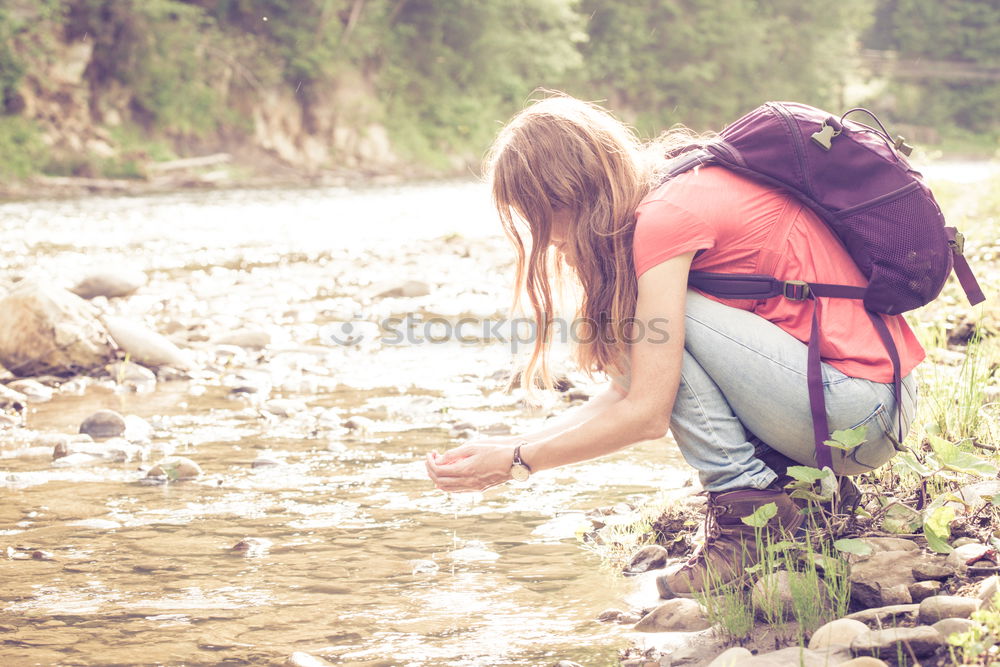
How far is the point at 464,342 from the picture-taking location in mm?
6105

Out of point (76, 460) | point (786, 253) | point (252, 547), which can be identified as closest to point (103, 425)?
point (76, 460)

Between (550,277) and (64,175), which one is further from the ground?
(550,277)

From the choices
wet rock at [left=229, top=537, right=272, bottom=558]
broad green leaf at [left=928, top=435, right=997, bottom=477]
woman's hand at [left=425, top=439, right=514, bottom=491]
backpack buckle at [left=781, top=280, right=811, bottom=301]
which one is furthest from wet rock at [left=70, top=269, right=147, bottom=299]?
broad green leaf at [left=928, top=435, right=997, bottom=477]

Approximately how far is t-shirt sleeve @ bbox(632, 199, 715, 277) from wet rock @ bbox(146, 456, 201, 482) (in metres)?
1.92

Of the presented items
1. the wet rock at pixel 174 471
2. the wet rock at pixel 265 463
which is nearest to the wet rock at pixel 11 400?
the wet rock at pixel 174 471

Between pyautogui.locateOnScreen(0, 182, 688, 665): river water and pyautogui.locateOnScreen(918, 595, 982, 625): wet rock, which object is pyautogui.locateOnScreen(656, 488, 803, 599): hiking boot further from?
pyautogui.locateOnScreen(918, 595, 982, 625): wet rock

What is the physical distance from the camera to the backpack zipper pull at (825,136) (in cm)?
211

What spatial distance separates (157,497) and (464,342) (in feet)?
9.92

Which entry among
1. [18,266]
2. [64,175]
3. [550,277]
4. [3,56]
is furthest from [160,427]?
[3,56]

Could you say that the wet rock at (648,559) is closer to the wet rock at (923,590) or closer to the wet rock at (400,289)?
the wet rock at (923,590)

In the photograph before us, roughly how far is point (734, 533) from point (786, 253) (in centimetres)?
60

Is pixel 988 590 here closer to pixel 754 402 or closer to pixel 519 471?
pixel 754 402

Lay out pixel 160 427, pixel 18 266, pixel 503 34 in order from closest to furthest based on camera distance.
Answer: pixel 160 427
pixel 18 266
pixel 503 34

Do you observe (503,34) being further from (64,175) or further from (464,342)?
(464,342)
